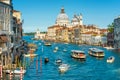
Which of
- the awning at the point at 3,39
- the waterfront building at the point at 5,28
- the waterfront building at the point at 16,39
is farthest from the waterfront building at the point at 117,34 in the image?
the awning at the point at 3,39

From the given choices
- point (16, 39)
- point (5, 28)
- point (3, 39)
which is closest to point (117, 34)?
point (16, 39)

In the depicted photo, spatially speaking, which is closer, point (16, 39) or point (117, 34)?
point (16, 39)

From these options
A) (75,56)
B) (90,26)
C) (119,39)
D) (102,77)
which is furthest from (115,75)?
(90,26)

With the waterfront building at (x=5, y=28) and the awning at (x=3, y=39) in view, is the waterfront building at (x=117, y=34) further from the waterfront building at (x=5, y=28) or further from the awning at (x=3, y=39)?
the awning at (x=3, y=39)

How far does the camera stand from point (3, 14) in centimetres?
4522

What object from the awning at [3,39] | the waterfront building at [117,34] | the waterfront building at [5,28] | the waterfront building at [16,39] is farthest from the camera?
the waterfront building at [117,34]

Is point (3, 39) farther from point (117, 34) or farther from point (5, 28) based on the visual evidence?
point (117, 34)

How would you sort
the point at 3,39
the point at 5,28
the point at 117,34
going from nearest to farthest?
the point at 3,39, the point at 5,28, the point at 117,34

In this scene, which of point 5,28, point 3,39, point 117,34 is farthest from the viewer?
point 117,34

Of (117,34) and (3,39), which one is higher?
(117,34)

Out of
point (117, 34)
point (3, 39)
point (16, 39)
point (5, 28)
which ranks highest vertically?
point (5, 28)

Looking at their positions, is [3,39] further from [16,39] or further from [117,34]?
[117,34]

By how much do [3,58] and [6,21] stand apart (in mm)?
4660

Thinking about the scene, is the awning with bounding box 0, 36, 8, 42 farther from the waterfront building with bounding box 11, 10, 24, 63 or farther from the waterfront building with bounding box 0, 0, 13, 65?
the waterfront building with bounding box 11, 10, 24, 63
